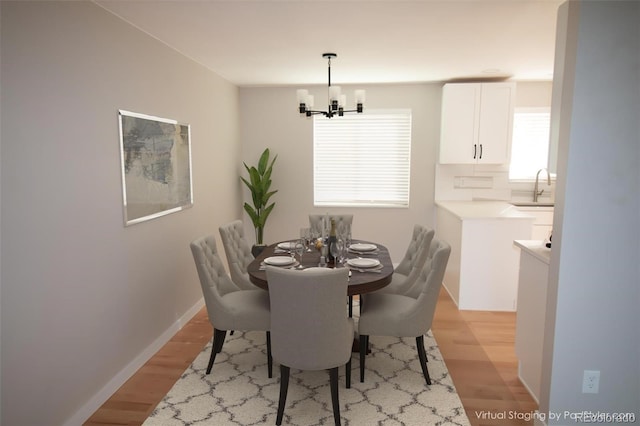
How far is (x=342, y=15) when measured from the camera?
8.68 feet

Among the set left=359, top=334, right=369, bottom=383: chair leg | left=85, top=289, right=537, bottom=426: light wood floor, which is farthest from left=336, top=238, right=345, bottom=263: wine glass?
left=85, top=289, right=537, bottom=426: light wood floor

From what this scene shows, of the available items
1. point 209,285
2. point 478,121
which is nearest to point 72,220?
point 209,285

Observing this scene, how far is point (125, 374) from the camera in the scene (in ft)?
9.49

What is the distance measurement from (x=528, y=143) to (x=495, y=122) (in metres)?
0.78

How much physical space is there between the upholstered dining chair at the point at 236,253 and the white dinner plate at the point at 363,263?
928 millimetres

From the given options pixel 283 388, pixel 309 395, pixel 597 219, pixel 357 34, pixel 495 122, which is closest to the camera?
pixel 597 219

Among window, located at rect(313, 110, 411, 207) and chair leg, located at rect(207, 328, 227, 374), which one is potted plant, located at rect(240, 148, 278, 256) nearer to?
window, located at rect(313, 110, 411, 207)

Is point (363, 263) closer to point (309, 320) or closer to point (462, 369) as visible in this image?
point (309, 320)

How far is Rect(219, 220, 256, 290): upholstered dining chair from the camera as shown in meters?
3.47

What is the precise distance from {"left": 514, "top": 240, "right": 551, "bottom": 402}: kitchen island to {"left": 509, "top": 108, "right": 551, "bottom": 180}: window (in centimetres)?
282

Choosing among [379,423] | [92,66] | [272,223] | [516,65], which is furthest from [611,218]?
[272,223]

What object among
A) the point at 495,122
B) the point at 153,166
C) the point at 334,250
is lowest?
the point at 334,250

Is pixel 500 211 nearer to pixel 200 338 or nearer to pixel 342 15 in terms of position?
pixel 342 15

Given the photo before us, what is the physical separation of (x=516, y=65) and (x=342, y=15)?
2356 mm
